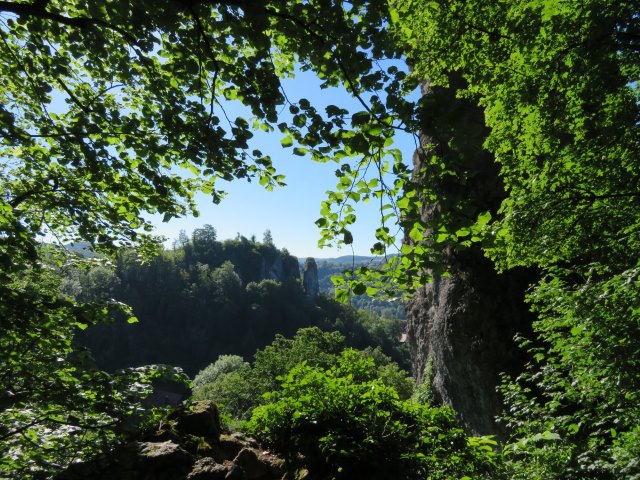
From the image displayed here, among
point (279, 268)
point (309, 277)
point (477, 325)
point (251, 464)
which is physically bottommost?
point (251, 464)

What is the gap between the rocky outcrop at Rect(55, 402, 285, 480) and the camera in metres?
3.43

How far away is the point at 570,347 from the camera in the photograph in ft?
17.0

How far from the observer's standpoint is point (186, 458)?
3689 millimetres

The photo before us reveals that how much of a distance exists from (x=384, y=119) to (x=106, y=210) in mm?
3885

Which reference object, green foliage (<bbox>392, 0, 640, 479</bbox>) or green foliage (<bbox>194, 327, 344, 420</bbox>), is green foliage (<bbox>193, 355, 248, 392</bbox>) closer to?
green foliage (<bbox>194, 327, 344, 420</bbox>)

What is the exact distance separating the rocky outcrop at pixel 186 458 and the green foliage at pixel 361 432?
41 centimetres

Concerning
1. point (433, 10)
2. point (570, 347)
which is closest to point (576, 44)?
point (433, 10)

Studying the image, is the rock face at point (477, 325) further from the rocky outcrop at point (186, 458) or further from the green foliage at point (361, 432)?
the rocky outcrop at point (186, 458)

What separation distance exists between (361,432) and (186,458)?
6.79 ft

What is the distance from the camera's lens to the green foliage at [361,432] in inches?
167

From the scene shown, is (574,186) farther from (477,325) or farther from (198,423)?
(477,325)

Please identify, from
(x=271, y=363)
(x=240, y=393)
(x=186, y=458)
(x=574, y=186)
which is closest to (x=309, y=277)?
(x=240, y=393)

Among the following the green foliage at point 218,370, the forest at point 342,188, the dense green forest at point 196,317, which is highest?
the dense green forest at point 196,317

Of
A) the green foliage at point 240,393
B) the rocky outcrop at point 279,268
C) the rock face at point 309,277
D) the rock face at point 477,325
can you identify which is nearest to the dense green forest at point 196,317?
the rocky outcrop at point 279,268
